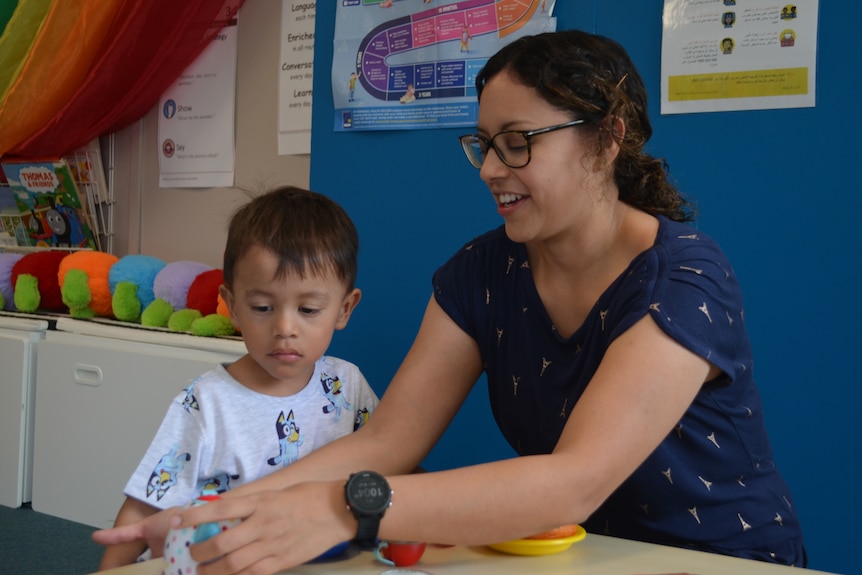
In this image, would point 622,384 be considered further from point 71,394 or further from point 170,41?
point 170,41

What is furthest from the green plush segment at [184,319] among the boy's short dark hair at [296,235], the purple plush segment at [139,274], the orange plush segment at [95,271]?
the boy's short dark hair at [296,235]

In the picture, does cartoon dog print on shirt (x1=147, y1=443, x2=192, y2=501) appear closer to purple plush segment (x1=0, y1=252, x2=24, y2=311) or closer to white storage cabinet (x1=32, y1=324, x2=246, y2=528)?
white storage cabinet (x1=32, y1=324, x2=246, y2=528)

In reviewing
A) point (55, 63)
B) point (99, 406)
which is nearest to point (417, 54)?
point (99, 406)

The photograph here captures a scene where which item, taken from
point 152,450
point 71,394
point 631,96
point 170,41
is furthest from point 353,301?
point 170,41

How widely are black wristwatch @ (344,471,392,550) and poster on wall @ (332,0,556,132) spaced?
1051mm

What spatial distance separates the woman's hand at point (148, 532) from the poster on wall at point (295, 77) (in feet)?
6.20

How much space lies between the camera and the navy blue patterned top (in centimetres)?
106

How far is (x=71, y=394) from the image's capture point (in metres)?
2.61

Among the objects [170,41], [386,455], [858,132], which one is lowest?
[386,455]

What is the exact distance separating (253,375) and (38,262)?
72.3 inches

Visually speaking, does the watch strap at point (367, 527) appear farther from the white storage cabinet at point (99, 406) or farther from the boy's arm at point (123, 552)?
the white storage cabinet at point (99, 406)

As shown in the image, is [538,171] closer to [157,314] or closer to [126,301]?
[157,314]

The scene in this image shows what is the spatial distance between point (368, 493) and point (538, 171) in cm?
51

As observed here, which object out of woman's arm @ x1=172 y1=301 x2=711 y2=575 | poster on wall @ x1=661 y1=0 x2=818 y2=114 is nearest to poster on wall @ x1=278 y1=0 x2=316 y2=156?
poster on wall @ x1=661 y1=0 x2=818 y2=114
